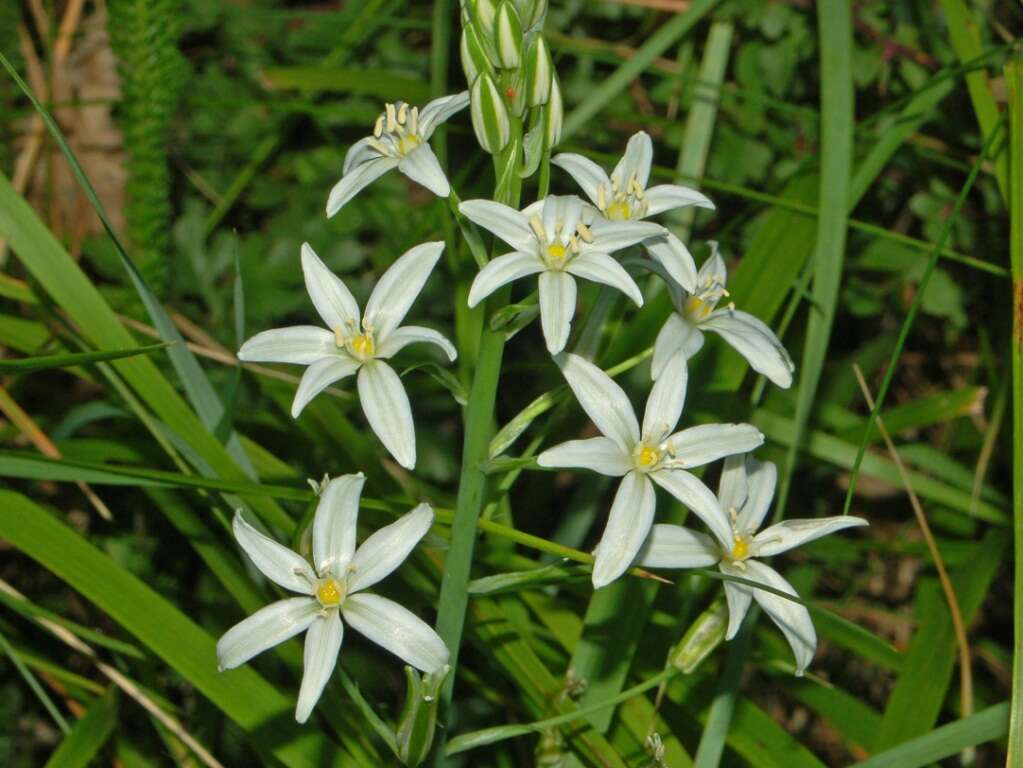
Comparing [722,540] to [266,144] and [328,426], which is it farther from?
[266,144]

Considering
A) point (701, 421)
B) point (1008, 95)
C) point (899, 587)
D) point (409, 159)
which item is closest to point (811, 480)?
point (899, 587)

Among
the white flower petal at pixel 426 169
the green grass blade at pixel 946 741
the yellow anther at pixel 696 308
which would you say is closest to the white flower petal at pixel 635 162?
the yellow anther at pixel 696 308

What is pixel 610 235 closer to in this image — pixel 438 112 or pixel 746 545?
pixel 438 112

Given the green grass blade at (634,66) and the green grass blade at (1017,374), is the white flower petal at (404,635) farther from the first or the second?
the green grass blade at (634,66)

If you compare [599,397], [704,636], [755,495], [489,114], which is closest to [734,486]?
[755,495]

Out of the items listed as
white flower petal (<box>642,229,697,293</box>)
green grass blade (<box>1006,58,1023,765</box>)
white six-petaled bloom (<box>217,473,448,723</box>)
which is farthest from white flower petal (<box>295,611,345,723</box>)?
green grass blade (<box>1006,58,1023,765</box>)

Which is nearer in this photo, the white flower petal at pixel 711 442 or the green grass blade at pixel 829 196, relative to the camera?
the white flower petal at pixel 711 442

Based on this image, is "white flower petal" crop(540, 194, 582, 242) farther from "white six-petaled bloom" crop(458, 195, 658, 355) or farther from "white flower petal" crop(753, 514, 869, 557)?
"white flower petal" crop(753, 514, 869, 557)
